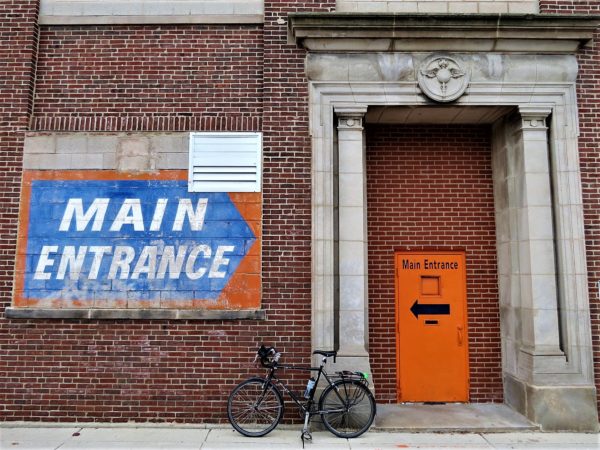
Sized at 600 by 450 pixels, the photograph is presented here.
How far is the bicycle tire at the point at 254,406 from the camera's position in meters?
6.50

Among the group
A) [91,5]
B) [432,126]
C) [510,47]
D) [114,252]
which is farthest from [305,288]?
[91,5]

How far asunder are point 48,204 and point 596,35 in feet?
29.1

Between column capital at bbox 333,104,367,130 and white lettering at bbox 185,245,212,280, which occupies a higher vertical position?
column capital at bbox 333,104,367,130

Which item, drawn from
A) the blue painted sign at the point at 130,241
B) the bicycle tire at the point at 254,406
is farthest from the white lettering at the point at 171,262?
the bicycle tire at the point at 254,406

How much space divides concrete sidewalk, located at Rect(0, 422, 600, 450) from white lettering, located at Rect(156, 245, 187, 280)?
83.7 inches

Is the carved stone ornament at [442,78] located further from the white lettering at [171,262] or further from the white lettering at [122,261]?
the white lettering at [122,261]

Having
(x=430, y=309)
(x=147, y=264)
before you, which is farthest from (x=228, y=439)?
(x=430, y=309)

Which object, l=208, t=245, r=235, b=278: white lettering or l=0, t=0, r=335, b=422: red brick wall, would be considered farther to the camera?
l=208, t=245, r=235, b=278: white lettering

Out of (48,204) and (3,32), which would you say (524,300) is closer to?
(48,204)

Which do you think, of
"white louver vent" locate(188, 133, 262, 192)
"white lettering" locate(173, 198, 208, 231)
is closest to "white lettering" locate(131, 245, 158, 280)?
"white lettering" locate(173, 198, 208, 231)

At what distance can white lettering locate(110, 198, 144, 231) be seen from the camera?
7.36 metres

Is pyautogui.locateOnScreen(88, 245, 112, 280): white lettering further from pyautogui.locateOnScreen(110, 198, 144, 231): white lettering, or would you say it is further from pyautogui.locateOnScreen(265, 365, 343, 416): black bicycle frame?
pyautogui.locateOnScreen(265, 365, 343, 416): black bicycle frame

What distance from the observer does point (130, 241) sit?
7332 mm

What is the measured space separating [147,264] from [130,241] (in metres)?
0.44
